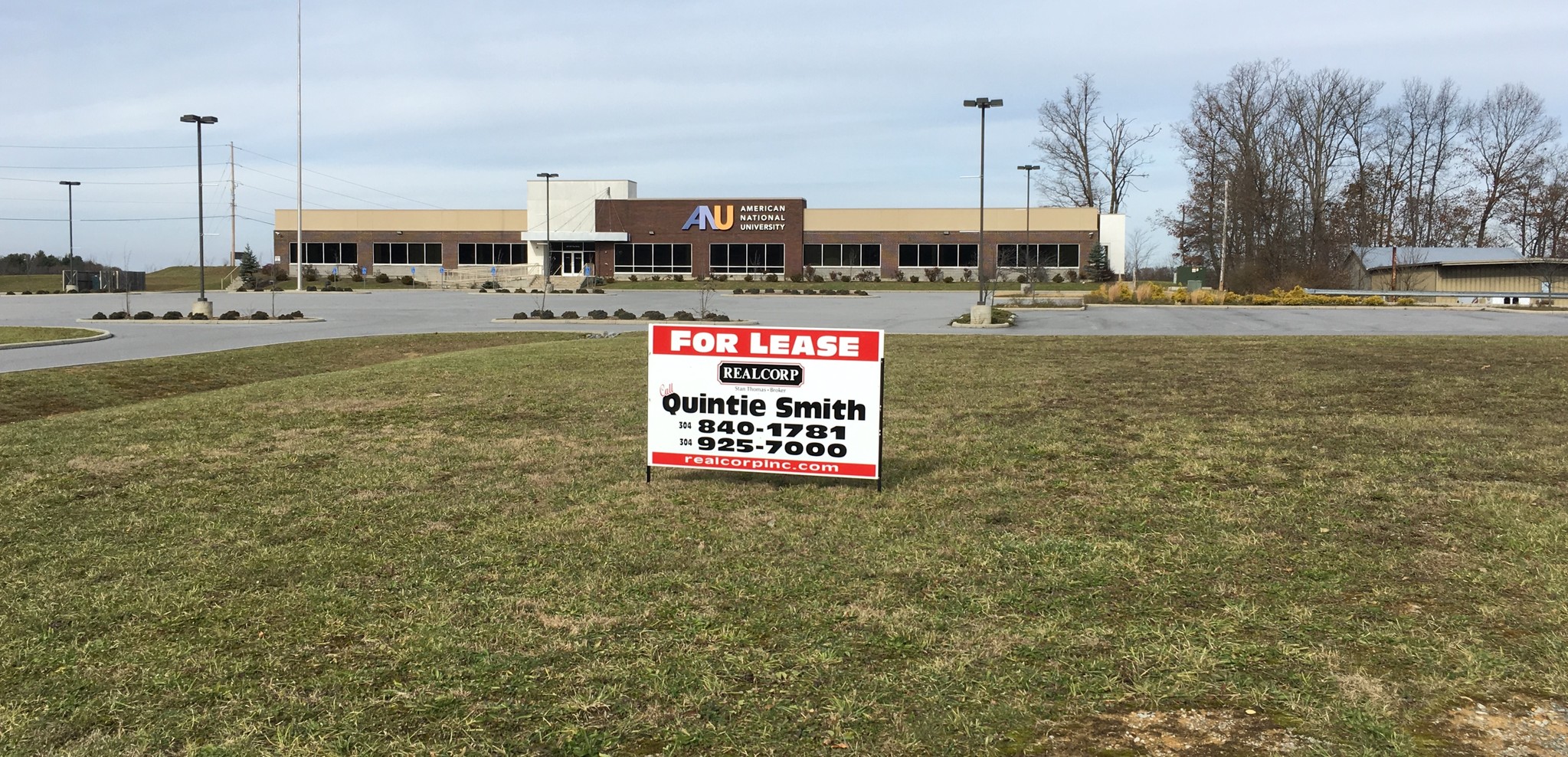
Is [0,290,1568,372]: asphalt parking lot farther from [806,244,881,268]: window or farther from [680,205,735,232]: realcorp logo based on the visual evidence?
[806,244,881,268]: window

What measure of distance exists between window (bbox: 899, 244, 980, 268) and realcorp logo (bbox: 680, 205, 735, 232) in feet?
40.0

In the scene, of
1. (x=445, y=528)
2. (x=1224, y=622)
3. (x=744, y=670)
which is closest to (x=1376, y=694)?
(x=1224, y=622)

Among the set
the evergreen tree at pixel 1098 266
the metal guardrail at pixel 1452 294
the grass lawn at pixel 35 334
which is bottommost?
the grass lawn at pixel 35 334

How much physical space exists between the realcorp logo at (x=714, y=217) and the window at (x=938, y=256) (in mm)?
12183

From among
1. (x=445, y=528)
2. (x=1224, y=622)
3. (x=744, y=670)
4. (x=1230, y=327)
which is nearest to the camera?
(x=744, y=670)

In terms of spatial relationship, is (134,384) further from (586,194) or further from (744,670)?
(586,194)

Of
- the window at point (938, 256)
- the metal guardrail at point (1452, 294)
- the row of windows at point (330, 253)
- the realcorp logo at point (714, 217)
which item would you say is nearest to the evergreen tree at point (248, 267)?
the row of windows at point (330, 253)

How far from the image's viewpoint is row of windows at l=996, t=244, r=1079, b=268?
7806cm

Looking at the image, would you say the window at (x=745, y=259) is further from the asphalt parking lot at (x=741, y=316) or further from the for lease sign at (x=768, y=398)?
the for lease sign at (x=768, y=398)

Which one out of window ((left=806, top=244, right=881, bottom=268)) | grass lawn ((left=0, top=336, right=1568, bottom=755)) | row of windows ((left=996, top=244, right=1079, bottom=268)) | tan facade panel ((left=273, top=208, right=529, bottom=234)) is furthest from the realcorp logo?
grass lawn ((left=0, top=336, right=1568, bottom=755))

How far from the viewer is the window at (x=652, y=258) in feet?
259

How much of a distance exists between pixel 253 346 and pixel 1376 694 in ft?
75.0

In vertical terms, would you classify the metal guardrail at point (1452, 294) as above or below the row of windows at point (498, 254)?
below

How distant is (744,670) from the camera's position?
4320 mm
